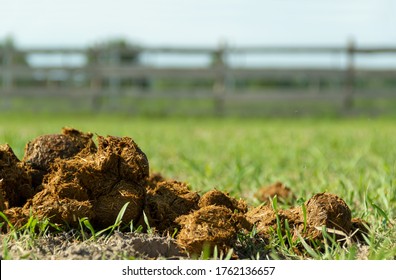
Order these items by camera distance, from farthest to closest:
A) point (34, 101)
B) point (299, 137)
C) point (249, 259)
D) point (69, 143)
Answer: point (34, 101) < point (299, 137) < point (69, 143) < point (249, 259)

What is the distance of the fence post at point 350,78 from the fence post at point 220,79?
301 centimetres

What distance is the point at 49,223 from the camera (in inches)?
87.0

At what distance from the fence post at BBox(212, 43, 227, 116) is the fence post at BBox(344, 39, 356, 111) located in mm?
3009

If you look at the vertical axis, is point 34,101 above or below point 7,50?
below

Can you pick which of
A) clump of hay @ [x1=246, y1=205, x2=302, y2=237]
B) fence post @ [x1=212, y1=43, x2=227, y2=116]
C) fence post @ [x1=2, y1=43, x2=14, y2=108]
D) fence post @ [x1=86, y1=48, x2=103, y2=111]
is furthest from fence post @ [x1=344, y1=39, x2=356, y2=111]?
clump of hay @ [x1=246, y1=205, x2=302, y2=237]

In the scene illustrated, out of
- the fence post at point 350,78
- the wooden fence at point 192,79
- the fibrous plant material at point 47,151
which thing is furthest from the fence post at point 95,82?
the fibrous plant material at point 47,151

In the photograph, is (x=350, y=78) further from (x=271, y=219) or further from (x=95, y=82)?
(x=271, y=219)

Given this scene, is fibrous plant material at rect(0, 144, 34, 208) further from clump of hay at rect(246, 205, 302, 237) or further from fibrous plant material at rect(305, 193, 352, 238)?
fibrous plant material at rect(305, 193, 352, 238)

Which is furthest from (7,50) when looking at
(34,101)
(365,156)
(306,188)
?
(306,188)

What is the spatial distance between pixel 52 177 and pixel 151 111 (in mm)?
12124

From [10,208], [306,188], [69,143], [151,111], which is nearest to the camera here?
[10,208]

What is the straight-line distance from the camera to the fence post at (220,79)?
583 inches

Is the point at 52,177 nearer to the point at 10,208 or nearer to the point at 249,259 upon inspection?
the point at 10,208

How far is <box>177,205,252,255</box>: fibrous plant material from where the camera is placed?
2.13 metres
